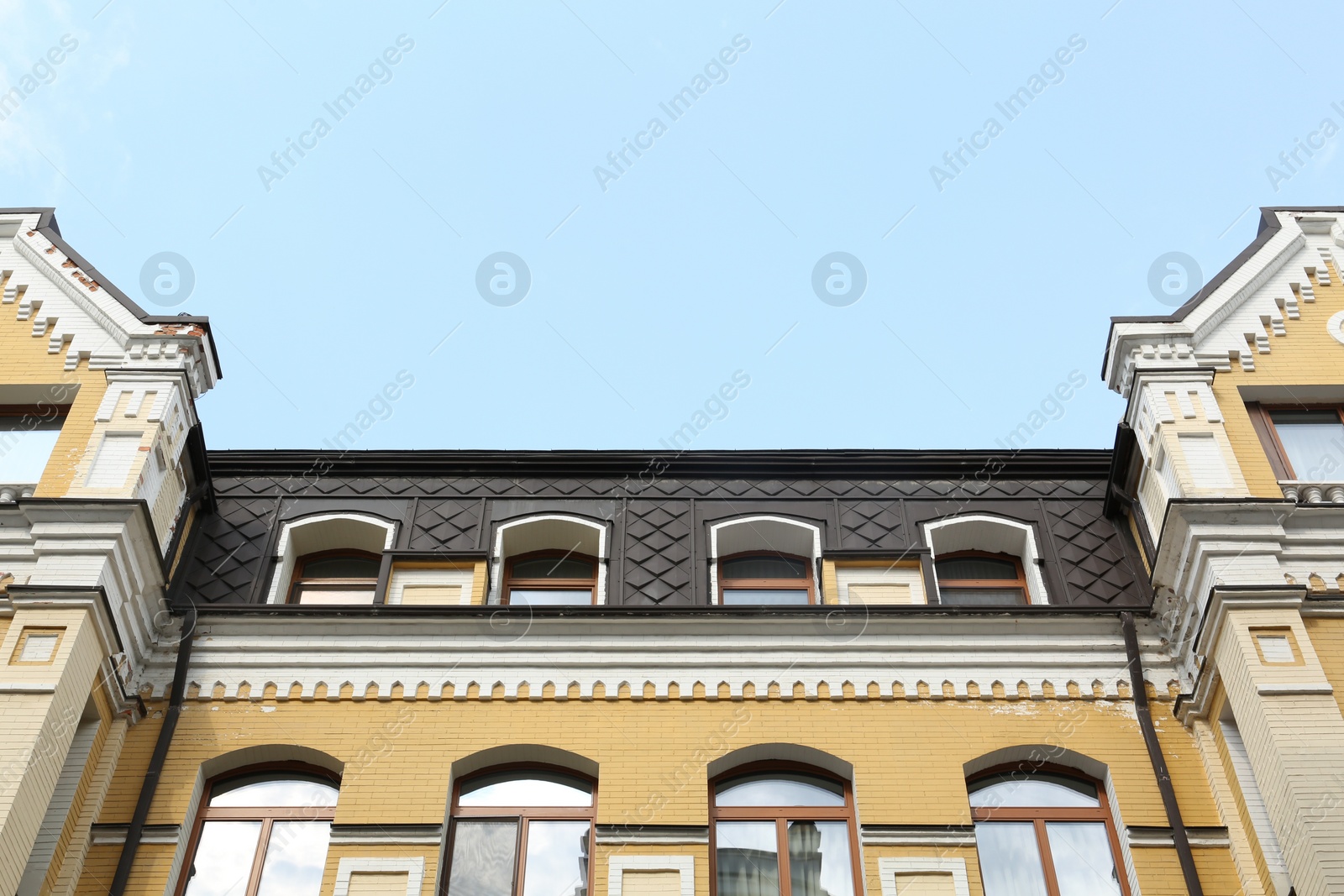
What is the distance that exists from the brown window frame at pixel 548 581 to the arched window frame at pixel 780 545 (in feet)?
5.15

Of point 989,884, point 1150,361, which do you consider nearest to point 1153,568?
point 1150,361

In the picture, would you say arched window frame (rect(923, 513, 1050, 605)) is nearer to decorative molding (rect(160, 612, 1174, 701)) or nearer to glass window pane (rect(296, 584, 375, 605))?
decorative molding (rect(160, 612, 1174, 701))

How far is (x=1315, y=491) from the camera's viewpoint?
606 inches

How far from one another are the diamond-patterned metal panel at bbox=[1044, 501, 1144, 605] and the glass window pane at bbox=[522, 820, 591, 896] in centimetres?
651

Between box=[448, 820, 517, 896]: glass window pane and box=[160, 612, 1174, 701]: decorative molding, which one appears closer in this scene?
box=[448, 820, 517, 896]: glass window pane

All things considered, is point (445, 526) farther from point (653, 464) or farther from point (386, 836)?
point (386, 836)

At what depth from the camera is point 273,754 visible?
1476 cm

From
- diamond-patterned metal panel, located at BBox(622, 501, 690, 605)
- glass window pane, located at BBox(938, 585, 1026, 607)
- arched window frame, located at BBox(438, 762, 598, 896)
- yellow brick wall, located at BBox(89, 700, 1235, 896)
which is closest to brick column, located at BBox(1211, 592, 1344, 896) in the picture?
yellow brick wall, located at BBox(89, 700, 1235, 896)

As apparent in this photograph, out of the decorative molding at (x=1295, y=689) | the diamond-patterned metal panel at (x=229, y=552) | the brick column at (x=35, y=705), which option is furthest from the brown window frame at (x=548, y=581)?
the decorative molding at (x=1295, y=689)

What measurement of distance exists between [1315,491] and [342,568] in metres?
11.7

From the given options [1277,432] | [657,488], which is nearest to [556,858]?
[657,488]

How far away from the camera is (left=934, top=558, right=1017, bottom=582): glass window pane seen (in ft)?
57.6

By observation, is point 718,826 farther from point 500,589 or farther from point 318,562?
point 318,562

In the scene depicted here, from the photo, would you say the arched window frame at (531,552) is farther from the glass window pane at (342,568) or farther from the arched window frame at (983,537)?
the arched window frame at (983,537)
